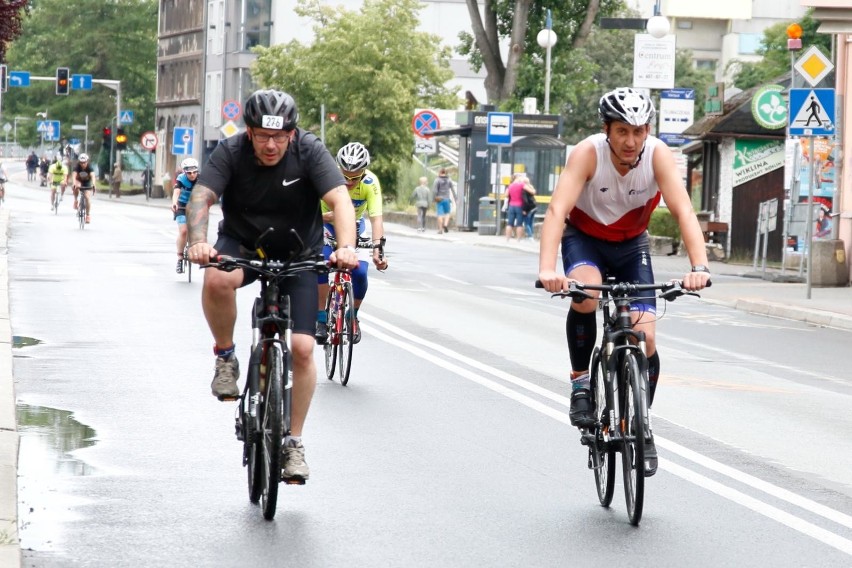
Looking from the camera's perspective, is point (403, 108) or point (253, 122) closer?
point (253, 122)

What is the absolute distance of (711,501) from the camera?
8.03m

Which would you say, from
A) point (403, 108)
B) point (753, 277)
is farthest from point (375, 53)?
point (753, 277)

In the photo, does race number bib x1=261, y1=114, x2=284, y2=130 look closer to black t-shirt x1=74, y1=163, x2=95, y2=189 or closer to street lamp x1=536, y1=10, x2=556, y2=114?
black t-shirt x1=74, y1=163, x2=95, y2=189

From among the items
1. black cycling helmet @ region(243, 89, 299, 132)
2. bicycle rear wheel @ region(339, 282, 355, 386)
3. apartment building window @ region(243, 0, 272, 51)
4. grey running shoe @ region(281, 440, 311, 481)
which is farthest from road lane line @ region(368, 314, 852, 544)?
apartment building window @ region(243, 0, 272, 51)

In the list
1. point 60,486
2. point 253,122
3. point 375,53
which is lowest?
point 60,486

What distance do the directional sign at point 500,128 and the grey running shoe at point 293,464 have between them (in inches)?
1433

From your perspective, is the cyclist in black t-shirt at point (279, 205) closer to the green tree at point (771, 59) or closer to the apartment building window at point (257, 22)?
the green tree at point (771, 59)

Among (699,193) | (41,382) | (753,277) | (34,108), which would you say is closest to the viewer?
(41,382)

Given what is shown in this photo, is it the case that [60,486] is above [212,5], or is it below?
below

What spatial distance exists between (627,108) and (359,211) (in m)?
6.38

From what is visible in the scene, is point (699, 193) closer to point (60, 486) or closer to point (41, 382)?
point (41, 382)

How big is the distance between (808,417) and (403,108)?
54.3m

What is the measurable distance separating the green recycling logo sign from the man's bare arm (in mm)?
23325

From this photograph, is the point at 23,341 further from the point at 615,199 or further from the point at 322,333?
the point at 615,199
